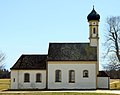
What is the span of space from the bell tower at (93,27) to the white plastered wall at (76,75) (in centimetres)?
483

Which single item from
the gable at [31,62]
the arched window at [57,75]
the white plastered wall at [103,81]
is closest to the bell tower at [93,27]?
the white plastered wall at [103,81]

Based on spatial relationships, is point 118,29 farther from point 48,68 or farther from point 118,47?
point 48,68

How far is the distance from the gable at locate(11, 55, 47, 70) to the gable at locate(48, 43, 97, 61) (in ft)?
6.15

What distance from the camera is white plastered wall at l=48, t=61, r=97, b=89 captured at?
186 ft

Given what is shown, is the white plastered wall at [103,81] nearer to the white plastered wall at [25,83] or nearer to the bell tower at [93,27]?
the bell tower at [93,27]

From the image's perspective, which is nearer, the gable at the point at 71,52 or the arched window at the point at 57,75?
the arched window at the point at 57,75

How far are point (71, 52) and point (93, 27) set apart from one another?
19.3 ft

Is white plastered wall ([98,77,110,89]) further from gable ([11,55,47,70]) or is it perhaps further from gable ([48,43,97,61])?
gable ([11,55,47,70])

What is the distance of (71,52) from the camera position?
58.9m

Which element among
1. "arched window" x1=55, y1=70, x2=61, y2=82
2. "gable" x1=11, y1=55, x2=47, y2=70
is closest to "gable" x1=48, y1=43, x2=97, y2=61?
"gable" x1=11, y1=55, x2=47, y2=70

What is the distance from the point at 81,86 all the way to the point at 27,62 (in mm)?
9770

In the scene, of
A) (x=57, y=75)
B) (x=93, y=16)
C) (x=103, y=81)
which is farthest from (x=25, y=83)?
(x=93, y=16)

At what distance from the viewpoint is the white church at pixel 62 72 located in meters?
56.9

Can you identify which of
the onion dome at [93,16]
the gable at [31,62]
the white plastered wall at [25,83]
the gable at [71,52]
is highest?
the onion dome at [93,16]
